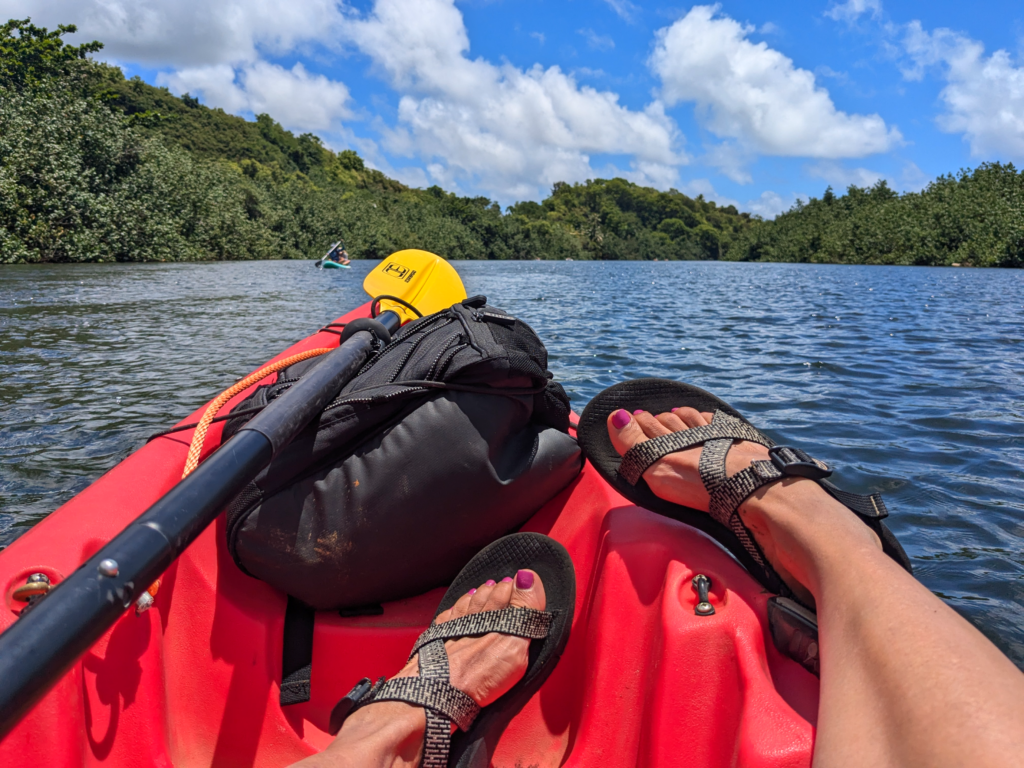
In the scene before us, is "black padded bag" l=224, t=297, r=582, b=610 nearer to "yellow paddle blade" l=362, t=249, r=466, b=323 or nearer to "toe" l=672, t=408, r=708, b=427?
"toe" l=672, t=408, r=708, b=427

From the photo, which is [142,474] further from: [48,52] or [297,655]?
[48,52]

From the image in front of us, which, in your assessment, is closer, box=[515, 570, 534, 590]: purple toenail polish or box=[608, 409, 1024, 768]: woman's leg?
box=[608, 409, 1024, 768]: woman's leg

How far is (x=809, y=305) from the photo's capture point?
508 inches

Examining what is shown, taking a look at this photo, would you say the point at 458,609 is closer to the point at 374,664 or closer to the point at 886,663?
the point at 374,664

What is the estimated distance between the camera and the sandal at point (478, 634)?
3.63 feet

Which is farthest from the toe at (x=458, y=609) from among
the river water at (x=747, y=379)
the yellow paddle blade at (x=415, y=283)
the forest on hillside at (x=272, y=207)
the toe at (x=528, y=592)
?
the forest on hillside at (x=272, y=207)

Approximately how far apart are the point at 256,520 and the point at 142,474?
423 millimetres

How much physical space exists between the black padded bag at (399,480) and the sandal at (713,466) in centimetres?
21

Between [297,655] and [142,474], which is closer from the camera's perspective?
[297,655]

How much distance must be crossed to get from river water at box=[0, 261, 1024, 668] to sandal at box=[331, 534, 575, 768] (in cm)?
161

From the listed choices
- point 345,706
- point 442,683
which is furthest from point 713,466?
point 345,706

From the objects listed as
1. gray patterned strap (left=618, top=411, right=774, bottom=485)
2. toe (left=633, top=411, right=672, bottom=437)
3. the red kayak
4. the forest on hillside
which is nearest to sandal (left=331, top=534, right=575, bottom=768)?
the red kayak

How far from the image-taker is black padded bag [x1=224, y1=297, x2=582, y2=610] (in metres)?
1.31

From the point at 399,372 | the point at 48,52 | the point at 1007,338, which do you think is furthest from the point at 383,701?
the point at 48,52
